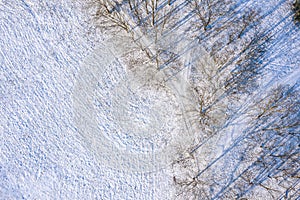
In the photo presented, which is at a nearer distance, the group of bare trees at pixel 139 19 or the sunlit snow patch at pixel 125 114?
the sunlit snow patch at pixel 125 114

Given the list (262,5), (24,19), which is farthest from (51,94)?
(262,5)

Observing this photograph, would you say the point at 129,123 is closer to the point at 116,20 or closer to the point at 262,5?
the point at 116,20

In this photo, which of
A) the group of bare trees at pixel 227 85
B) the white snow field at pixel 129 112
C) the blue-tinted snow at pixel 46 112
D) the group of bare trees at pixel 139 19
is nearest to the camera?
the group of bare trees at pixel 227 85

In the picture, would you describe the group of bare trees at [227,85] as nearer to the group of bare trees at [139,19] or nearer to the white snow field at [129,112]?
the group of bare trees at [139,19]

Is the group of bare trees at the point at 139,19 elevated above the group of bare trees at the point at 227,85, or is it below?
Result: above

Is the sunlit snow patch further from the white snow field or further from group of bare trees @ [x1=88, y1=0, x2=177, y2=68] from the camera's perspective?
group of bare trees @ [x1=88, y1=0, x2=177, y2=68]

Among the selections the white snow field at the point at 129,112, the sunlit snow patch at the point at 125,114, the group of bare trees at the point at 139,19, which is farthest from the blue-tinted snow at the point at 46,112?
the group of bare trees at the point at 139,19

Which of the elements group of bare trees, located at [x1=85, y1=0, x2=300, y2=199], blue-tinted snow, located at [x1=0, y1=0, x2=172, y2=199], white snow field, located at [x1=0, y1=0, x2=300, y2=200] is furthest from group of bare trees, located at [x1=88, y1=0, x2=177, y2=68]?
blue-tinted snow, located at [x1=0, y1=0, x2=172, y2=199]

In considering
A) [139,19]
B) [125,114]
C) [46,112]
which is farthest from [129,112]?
[139,19]

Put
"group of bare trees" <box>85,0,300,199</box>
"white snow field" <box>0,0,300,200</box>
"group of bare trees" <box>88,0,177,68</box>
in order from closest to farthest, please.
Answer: "group of bare trees" <box>85,0,300,199</box>, "white snow field" <box>0,0,300,200</box>, "group of bare trees" <box>88,0,177,68</box>
